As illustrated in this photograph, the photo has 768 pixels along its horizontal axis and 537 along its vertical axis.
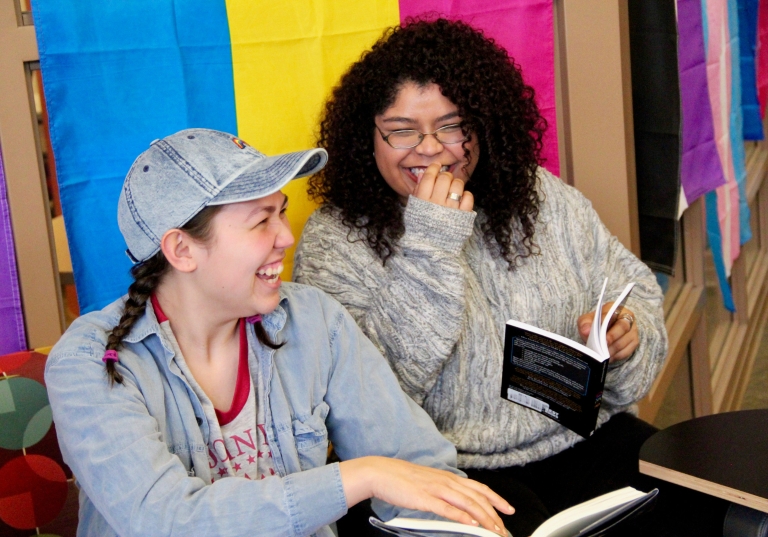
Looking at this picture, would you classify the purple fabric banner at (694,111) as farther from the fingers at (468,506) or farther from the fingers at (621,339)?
the fingers at (468,506)

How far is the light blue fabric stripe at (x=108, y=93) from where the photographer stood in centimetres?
159

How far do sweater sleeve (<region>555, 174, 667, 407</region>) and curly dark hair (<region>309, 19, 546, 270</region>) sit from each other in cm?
16

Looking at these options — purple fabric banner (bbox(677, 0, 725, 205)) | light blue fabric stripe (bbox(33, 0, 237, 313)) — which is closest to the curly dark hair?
light blue fabric stripe (bbox(33, 0, 237, 313))

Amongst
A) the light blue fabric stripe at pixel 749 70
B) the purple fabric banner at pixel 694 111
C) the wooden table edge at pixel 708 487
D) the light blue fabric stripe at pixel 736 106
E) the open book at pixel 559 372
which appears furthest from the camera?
the light blue fabric stripe at pixel 749 70

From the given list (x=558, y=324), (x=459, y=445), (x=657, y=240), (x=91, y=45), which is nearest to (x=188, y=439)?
(x=459, y=445)

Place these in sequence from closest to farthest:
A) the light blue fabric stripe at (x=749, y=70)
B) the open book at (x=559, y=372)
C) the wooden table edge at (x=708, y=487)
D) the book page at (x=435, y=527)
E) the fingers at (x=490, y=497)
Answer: the book page at (x=435, y=527), the fingers at (x=490, y=497), the wooden table edge at (x=708, y=487), the open book at (x=559, y=372), the light blue fabric stripe at (x=749, y=70)

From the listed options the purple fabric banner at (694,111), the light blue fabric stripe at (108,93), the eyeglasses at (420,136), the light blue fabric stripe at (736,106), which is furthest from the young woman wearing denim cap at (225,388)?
the light blue fabric stripe at (736,106)

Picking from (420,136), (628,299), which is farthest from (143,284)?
(628,299)

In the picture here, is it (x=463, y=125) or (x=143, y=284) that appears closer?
(x=143, y=284)

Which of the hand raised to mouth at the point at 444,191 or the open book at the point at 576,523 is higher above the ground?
the hand raised to mouth at the point at 444,191

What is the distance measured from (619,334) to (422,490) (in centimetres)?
79

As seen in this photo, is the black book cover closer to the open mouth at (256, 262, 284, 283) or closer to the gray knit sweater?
the gray knit sweater

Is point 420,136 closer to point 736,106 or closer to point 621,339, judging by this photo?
point 621,339

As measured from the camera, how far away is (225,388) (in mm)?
1428
